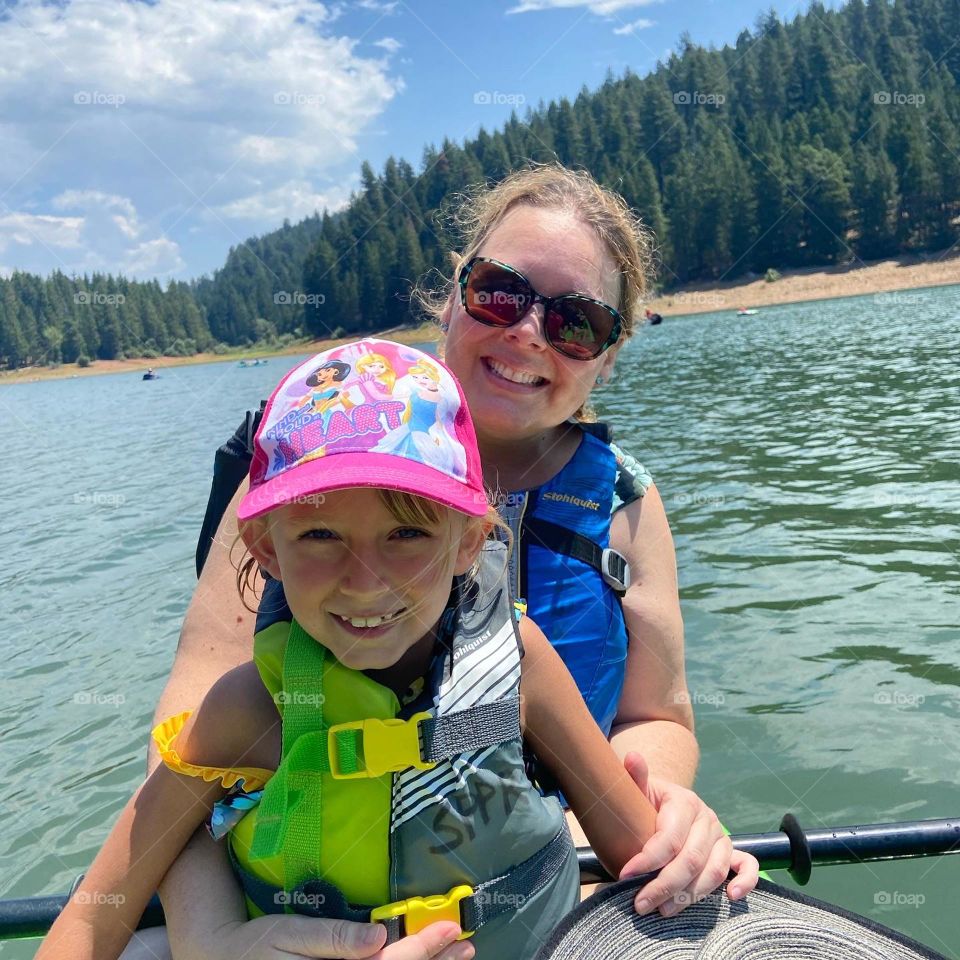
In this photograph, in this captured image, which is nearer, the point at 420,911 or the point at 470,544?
the point at 420,911

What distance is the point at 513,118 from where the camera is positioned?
12644cm

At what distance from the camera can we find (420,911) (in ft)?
5.67

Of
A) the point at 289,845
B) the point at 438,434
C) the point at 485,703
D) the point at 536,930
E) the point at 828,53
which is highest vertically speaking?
the point at 828,53

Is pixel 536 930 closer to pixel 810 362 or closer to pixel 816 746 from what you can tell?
pixel 816 746

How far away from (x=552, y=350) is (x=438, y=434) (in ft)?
3.55

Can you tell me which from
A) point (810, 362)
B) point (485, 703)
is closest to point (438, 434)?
point (485, 703)

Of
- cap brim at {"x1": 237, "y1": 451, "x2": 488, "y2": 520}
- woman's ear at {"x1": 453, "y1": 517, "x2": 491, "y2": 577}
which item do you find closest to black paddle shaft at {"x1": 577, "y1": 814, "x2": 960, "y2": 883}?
woman's ear at {"x1": 453, "y1": 517, "x2": 491, "y2": 577}
